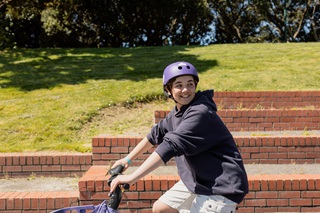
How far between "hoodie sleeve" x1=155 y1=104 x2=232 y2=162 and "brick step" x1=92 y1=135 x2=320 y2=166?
9.52 ft

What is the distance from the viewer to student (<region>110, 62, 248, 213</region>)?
97.7 inches

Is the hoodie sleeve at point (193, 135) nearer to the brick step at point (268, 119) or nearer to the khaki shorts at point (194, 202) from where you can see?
the khaki shorts at point (194, 202)

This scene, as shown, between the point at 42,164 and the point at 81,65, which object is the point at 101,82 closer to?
the point at 81,65

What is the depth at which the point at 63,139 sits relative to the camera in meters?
6.46

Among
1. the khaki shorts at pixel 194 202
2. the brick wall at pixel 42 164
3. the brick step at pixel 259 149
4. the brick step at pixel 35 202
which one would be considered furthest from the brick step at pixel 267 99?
the khaki shorts at pixel 194 202

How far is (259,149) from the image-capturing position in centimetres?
554

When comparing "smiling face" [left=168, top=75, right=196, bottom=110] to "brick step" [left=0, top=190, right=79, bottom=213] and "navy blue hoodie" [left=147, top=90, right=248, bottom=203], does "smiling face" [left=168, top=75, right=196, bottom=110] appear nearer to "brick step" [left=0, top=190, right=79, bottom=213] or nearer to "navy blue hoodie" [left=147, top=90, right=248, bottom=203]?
"navy blue hoodie" [left=147, top=90, right=248, bottom=203]

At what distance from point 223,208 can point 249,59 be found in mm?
10815

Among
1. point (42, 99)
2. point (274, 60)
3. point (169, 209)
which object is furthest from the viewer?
point (274, 60)

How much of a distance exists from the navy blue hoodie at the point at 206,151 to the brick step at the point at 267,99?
5480mm

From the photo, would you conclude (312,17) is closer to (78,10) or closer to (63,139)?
(78,10)

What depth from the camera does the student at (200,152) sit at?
2482mm

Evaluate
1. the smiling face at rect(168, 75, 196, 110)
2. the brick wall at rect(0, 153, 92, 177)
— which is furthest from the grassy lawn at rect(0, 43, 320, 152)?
the smiling face at rect(168, 75, 196, 110)

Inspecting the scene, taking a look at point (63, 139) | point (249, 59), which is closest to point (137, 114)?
point (63, 139)
